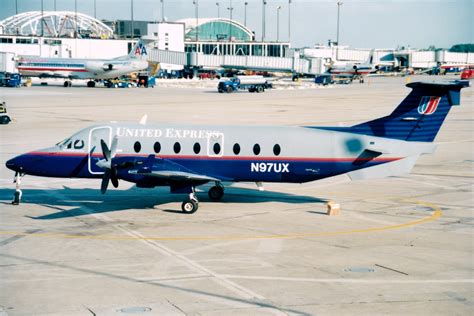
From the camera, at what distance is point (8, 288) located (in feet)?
60.7

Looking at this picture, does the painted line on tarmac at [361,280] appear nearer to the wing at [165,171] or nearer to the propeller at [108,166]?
the wing at [165,171]

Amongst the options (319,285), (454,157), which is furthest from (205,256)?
(454,157)

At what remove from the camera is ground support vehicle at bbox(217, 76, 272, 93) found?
114812 mm

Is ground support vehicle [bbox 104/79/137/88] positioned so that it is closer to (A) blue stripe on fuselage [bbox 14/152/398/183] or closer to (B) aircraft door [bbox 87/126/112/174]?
(A) blue stripe on fuselage [bbox 14/152/398/183]

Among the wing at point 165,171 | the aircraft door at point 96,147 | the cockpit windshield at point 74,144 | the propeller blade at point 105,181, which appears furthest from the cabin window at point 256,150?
the cockpit windshield at point 74,144

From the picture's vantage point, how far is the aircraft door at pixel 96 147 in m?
29.7

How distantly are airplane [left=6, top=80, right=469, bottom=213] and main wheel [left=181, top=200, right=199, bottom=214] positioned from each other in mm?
43

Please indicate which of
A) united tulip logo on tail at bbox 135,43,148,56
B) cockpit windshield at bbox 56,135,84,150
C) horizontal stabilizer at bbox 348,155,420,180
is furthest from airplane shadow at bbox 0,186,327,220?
united tulip logo on tail at bbox 135,43,148,56

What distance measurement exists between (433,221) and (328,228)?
15.8 feet

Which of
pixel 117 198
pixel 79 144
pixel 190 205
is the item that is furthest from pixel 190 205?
pixel 79 144

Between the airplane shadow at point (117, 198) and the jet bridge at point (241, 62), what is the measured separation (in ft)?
437

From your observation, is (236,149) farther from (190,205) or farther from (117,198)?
(117,198)

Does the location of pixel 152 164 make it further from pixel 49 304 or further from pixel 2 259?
pixel 49 304

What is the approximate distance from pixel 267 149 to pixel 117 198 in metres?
7.99
